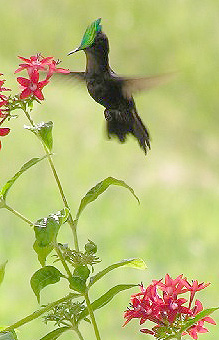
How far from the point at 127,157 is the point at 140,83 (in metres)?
2.48

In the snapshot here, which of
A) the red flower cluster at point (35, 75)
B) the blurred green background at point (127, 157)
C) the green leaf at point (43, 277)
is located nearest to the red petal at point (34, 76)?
the red flower cluster at point (35, 75)

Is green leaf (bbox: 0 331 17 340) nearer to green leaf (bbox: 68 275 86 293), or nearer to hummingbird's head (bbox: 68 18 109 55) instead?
green leaf (bbox: 68 275 86 293)

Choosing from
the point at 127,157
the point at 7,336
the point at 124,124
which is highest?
the point at 127,157

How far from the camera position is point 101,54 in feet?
1.88

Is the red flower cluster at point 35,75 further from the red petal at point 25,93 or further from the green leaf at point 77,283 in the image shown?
the green leaf at point 77,283

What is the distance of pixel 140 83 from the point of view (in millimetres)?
604

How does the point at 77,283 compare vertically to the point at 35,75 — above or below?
below

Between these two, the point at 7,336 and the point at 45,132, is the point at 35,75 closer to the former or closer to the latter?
the point at 45,132

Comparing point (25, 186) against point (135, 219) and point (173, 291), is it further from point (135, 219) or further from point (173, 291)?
point (173, 291)

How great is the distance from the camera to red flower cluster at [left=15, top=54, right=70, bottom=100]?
0.61m

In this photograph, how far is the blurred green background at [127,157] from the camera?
8.18ft

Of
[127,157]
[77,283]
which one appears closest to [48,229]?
[77,283]

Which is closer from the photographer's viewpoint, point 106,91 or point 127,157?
point 106,91

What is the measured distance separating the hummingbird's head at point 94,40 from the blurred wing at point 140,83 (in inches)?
1.5
